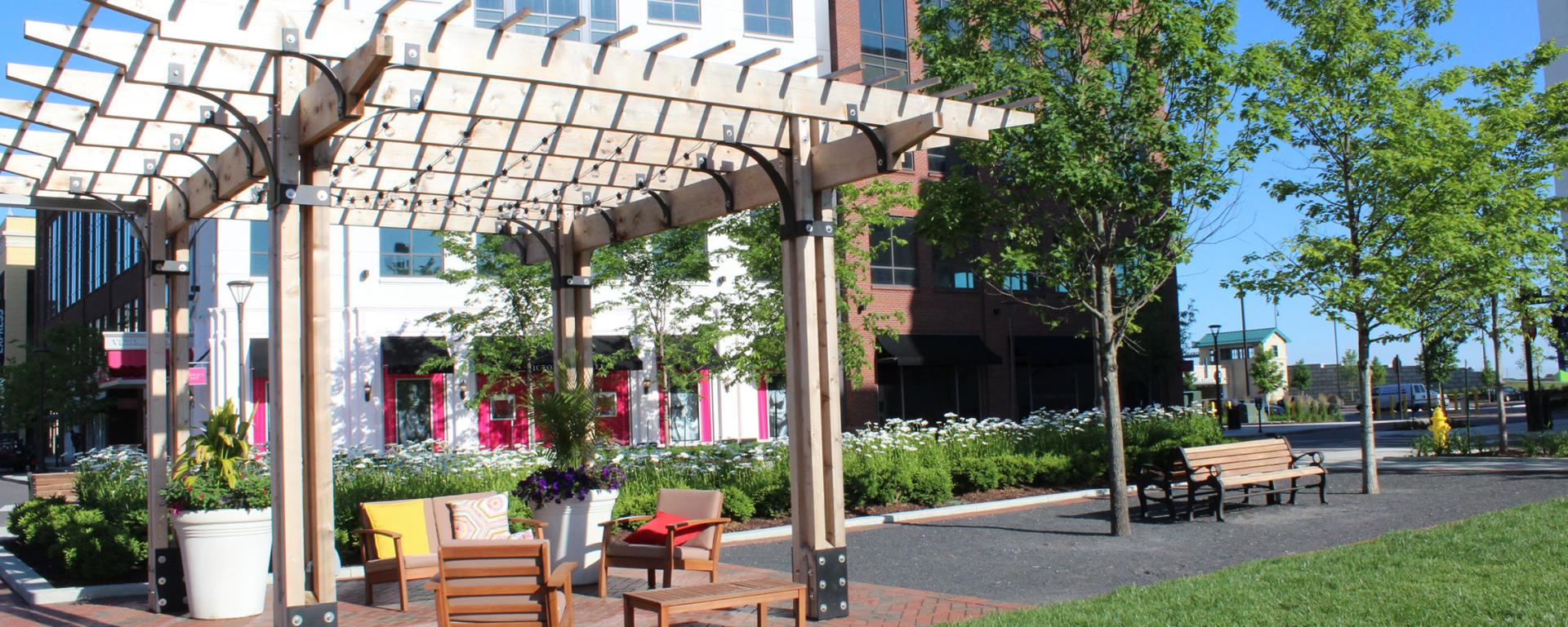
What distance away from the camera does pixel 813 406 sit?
26.8 feet

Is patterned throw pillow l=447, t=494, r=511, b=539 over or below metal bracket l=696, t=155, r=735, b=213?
below

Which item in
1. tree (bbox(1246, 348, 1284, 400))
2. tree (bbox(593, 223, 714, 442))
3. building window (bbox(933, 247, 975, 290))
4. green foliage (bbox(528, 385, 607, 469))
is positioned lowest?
green foliage (bbox(528, 385, 607, 469))

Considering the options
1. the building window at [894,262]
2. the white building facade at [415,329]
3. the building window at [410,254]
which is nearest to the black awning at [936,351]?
the building window at [894,262]

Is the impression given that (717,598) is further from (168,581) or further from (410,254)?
(410,254)

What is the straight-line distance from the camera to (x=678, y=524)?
9211mm

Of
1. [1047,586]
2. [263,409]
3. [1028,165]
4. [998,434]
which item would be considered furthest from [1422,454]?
[263,409]

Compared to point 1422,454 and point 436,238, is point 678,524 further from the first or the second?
point 436,238

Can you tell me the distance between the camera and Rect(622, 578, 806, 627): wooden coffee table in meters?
6.70

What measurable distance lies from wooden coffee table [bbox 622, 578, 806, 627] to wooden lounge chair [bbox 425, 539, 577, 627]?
0.48 metres

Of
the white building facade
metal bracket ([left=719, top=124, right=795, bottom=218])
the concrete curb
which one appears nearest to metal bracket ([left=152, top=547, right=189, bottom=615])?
metal bracket ([left=719, top=124, right=795, bottom=218])

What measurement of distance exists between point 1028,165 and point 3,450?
41.6 metres

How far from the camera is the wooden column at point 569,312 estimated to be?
1152 centimetres

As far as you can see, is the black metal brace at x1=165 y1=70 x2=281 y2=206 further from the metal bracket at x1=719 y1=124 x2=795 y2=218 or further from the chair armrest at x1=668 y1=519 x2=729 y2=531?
the chair armrest at x1=668 y1=519 x2=729 y2=531

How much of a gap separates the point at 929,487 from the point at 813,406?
7.97 meters
